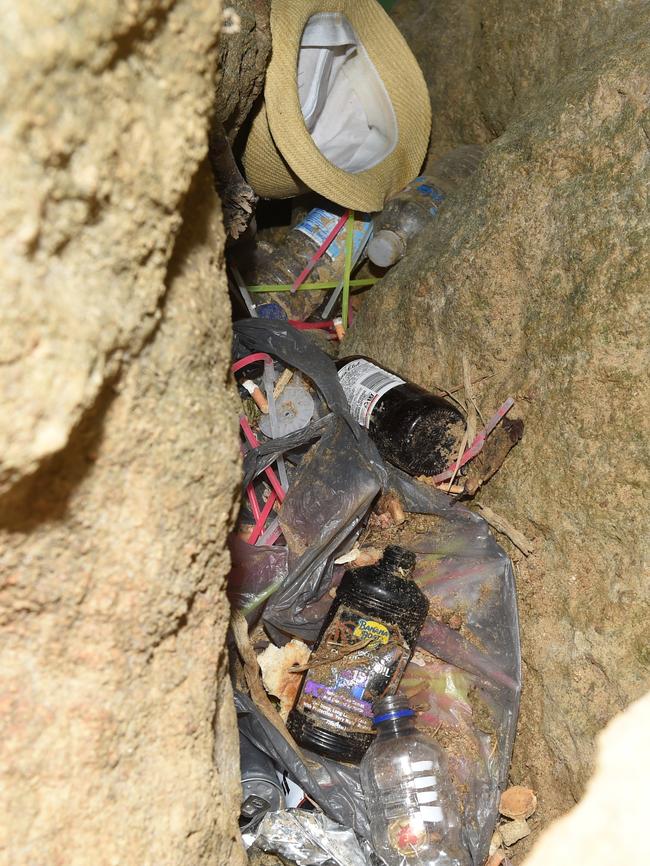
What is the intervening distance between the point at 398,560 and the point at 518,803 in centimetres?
46

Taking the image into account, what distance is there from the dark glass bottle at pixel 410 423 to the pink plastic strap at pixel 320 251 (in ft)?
1.60

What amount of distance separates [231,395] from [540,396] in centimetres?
68

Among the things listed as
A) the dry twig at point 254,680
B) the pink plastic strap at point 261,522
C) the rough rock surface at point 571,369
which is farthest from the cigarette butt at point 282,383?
the dry twig at point 254,680

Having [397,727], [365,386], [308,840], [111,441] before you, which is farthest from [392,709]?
[111,441]

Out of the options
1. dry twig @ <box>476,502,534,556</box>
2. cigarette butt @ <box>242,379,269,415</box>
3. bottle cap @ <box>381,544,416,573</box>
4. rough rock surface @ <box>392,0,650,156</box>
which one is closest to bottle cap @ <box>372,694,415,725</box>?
bottle cap @ <box>381,544,416,573</box>

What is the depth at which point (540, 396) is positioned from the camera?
4.08 feet

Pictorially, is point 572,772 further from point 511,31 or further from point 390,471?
point 511,31

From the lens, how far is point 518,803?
1.19 m

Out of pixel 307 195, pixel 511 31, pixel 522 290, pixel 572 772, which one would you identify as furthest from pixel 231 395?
pixel 511 31

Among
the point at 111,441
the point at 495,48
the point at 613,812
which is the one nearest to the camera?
the point at 111,441

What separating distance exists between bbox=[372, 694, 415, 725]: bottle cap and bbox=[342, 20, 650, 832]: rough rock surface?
24cm

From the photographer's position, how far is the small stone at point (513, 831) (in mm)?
1172

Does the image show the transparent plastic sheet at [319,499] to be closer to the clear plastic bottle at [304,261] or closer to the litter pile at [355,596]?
the litter pile at [355,596]

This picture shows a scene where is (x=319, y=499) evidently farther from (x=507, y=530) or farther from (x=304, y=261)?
(x=304, y=261)
